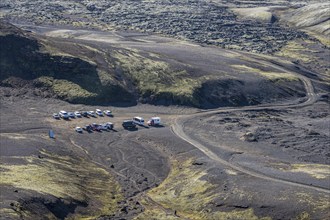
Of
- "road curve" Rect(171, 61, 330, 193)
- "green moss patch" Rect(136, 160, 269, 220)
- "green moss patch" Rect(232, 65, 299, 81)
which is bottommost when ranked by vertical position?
"green moss patch" Rect(136, 160, 269, 220)

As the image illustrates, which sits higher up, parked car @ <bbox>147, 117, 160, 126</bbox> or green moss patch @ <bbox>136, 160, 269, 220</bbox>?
parked car @ <bbox>147, 117, 160, 126</bbox>

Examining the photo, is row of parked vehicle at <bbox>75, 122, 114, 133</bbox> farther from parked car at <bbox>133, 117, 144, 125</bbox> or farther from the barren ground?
parked car at <bbox>133, 117, 144, 125</bbox>

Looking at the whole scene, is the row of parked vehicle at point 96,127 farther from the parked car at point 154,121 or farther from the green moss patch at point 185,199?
the green moss patch at point 185,199

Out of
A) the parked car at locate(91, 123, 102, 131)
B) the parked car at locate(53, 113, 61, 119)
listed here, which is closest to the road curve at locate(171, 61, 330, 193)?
the parked car at locate(91, 123, 102, 131)

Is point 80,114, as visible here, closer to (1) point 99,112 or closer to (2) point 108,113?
(1) point 99,112

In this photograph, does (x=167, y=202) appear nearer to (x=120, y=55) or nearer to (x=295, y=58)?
(x=120, y=55)

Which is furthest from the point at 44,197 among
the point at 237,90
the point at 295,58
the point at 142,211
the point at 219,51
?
the point at 295,58

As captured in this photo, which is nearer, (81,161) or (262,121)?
(81,161)

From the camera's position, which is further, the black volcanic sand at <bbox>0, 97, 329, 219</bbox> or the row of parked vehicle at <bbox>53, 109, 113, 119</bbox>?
the row of parked vehicle at <bbox>53, 109, 113, 119</bbox>
